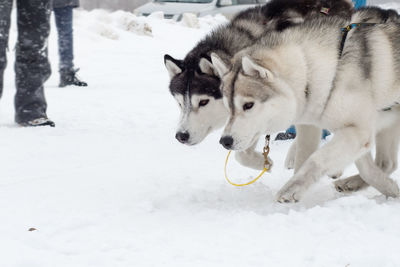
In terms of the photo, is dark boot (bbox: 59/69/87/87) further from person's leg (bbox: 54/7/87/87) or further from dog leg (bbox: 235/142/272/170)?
dog leg (bbox: 235/142/272/170)

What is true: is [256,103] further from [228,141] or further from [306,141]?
[306,141]

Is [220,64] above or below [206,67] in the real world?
above

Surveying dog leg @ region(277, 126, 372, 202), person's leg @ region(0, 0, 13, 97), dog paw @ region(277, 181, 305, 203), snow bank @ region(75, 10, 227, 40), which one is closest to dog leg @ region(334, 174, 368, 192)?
dog leg @ region(277, 126, 372, 202)

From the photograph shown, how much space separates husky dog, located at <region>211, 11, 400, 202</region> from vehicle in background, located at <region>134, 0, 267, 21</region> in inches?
454

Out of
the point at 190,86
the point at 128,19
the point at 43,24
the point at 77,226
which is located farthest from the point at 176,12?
the point at 77,226

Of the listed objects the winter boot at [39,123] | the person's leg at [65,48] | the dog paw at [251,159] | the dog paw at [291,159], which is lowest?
the person's leg at [65,48]

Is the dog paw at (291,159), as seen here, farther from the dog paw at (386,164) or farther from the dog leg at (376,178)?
the dog leg at (376,178)

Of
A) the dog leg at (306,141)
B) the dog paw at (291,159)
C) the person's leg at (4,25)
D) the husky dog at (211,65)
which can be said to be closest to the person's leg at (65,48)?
the person's leg at (4,25)

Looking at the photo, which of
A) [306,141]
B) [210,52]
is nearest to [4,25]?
[210,52]

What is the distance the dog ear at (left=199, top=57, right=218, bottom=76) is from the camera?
3.57 meters

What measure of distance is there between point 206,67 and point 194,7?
12946 millimetres

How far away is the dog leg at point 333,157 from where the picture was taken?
9.31ft

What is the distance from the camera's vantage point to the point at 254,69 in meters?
2.88

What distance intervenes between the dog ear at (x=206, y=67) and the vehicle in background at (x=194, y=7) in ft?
35.9
